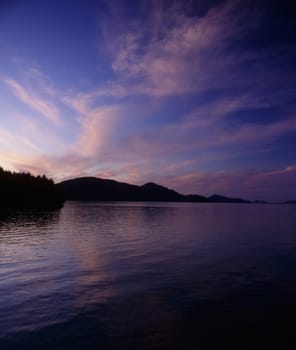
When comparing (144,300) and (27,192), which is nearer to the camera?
(144,300)

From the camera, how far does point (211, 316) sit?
654 inches

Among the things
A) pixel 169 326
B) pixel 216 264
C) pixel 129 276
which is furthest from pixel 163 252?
pixel 169 326

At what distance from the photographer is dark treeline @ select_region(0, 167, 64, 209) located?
149 meters

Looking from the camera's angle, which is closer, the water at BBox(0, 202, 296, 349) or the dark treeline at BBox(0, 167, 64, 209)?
the water at BBox(0, 202, 296, 349)

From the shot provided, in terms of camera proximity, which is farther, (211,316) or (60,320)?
(211,316)

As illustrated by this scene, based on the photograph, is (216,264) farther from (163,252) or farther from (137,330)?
(137,330)

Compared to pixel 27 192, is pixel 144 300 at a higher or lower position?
lower

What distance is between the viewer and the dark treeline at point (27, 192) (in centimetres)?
14925

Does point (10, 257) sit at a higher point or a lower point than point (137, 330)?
higher

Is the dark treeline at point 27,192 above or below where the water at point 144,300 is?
above

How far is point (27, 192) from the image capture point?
534 feet

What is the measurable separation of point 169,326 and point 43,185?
17609cm

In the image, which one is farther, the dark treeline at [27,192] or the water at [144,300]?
the dark treeline at [27,192]

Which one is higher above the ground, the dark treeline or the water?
the dark treeline
